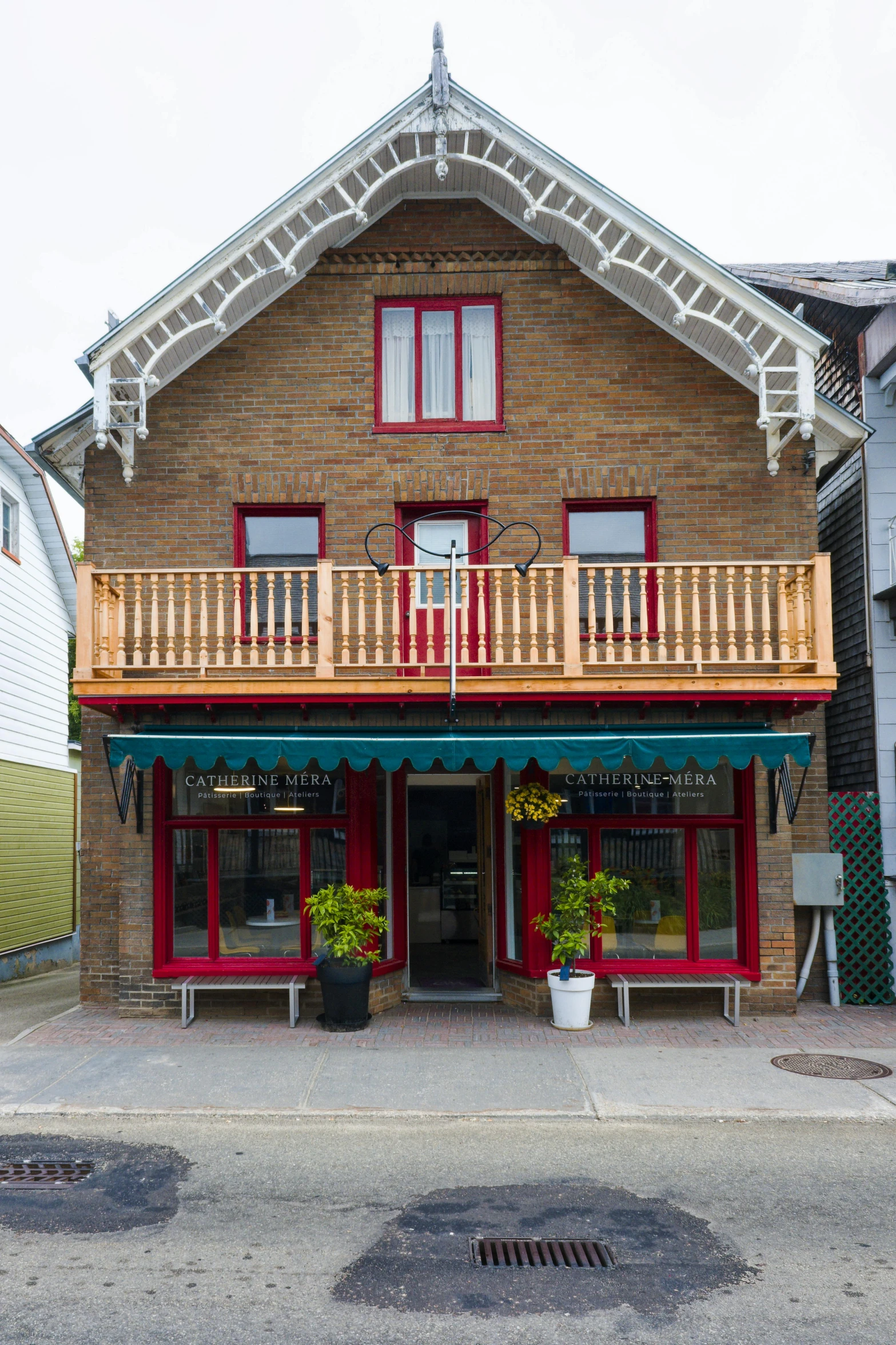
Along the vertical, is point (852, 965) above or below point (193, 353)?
below

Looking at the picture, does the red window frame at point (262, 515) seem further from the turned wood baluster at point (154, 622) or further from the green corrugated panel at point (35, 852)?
the green corrugated panel at point (35, 852)

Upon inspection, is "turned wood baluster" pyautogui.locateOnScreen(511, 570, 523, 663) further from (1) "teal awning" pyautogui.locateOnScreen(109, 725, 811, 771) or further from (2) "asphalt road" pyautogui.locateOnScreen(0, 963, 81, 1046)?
(2) "asphalt road" pyautogui.locateOnScreen(0, 963, 81, 1046)

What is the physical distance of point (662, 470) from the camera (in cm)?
1201

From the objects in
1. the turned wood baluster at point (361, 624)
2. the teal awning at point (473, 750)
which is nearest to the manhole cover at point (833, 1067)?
the teal awning at point (473, 750)

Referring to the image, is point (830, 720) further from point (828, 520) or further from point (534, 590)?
point (534, 590)

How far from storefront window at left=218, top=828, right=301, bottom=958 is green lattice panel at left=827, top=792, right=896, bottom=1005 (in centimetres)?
624

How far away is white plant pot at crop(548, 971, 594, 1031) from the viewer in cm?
1056

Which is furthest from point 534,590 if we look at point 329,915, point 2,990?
point 2,990

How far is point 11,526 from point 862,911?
45.7 feet

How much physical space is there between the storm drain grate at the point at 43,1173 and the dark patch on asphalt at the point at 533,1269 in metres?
2.26

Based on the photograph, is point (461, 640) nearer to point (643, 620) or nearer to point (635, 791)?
point (643, 620)

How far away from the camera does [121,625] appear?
10.7 meters

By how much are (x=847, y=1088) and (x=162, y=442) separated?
31.5 feet

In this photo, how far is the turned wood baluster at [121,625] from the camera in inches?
419
